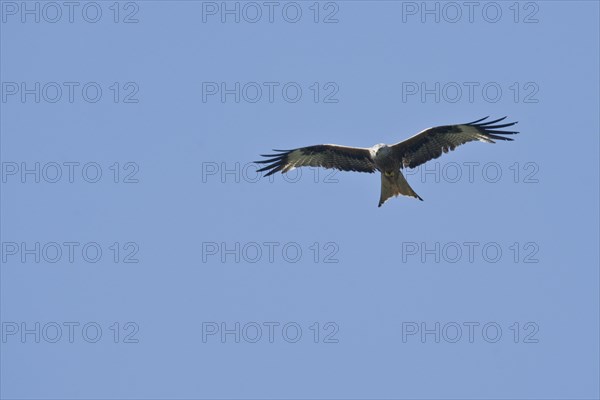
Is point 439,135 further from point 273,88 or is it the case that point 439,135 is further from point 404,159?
point 273,88

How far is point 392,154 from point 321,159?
1.74 metres

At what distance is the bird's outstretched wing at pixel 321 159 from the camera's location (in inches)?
792

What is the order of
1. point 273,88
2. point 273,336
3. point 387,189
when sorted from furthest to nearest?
point 273,88 → point 273,336 → point 387,189

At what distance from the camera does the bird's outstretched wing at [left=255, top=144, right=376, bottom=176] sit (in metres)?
20.1

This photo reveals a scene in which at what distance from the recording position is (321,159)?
67.1ft

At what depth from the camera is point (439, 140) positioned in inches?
772

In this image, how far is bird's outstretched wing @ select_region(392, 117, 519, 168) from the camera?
761 inches

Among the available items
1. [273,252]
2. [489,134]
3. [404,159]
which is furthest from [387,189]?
[273,252]

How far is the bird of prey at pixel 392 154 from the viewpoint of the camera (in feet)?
63.0

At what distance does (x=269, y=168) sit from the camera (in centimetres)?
2034

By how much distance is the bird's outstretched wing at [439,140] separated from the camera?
63.4 ft

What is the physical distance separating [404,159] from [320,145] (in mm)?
1664

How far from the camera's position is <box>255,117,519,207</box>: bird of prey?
63.0 ft

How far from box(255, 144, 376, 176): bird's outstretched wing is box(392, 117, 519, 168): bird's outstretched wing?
851mm
